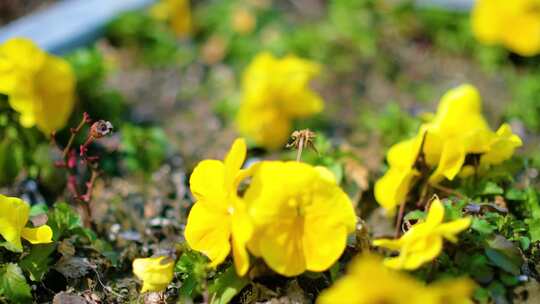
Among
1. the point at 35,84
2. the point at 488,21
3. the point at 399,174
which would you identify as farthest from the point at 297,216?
the point at 488,21

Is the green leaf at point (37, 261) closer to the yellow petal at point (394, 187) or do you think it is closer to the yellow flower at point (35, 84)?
the yellow flower at point (35, 84)

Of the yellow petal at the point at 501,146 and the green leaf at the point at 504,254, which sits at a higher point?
the yellow petal at the point at 501,146

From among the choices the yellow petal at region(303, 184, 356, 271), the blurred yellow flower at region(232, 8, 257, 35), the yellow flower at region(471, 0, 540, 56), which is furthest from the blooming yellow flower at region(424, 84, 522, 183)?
the blurred yellow flower at region(232, 8, 257, 35)

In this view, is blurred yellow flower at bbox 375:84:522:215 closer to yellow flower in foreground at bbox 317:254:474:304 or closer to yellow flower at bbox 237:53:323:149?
yellow flower in foreground at bbox 317:254:474:304

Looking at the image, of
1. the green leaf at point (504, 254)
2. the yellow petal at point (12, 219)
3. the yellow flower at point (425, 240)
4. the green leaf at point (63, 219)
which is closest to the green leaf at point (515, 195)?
the green leaf at point (504, 254)

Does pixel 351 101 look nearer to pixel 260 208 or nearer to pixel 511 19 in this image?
pixel 511 19

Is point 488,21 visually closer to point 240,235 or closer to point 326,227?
point 326,227
